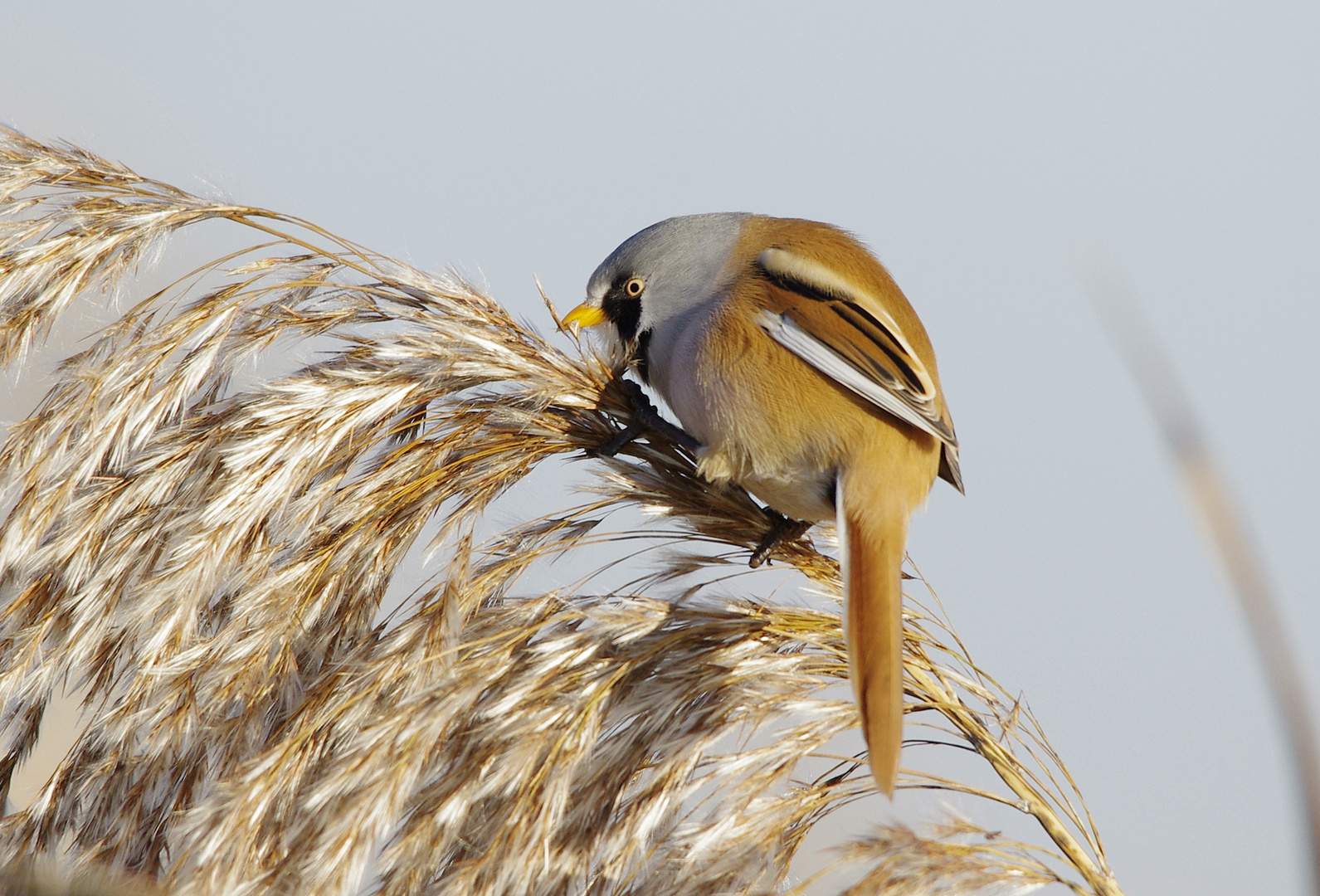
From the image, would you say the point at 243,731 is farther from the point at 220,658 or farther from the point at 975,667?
the point at 975,667

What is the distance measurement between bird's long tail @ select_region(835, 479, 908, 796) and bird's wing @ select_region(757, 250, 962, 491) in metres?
0.21

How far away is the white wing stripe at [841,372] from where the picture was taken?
200 centimetres

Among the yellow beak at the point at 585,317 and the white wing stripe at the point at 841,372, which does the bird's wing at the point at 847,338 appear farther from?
the yellow beak at the point at 585,317

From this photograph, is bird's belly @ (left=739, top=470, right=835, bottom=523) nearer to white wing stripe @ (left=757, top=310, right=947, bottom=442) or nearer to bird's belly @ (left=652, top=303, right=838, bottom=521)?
bird's belly @ (left=652, top=303, right=838, bottom=521)

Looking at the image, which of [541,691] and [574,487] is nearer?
[541,691]

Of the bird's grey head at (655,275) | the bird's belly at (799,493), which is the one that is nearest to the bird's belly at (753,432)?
the bird's belly at (799,493)

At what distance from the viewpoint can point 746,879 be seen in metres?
1.38

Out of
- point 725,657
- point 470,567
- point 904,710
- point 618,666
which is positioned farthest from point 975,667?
point 470,567

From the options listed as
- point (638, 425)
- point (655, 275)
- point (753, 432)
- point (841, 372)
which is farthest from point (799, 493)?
point (655, 275)

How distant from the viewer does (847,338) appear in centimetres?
208

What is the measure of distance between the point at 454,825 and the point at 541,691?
0.20 meters

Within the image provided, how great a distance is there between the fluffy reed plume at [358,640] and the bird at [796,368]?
0.23 m

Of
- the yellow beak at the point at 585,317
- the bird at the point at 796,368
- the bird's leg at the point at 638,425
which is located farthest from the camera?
the yellow beak at the point at 585,317

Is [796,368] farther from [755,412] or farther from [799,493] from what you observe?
[799,493]
